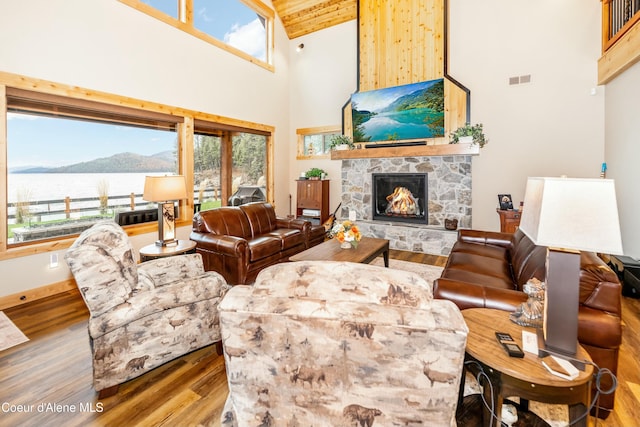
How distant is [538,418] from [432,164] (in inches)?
170

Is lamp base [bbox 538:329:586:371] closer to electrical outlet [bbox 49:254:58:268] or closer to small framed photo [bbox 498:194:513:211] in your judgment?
small framed photo [bbox 498:194:513:211]

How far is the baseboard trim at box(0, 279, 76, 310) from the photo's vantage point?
3.16m

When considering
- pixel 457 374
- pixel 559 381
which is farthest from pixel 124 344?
pixel 559 381

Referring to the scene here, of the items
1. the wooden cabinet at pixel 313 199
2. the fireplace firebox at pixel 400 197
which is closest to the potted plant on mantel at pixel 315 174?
the wooden cabinet at pixel 313 199

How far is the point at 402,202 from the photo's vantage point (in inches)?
225

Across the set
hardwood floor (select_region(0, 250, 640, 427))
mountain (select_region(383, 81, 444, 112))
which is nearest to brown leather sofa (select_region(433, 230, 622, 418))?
hardwood floor (select_region(0, 250, 640, 427))

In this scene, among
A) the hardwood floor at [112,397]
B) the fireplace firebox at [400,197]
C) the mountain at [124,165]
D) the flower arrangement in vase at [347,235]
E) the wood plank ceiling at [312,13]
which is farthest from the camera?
the wood plank ceiling at [312,13]

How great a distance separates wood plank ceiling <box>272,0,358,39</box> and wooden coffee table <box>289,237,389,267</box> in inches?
206

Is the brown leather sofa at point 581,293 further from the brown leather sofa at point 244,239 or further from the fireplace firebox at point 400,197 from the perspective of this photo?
the fireplace firebox at point 400,197

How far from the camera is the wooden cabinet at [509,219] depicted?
459cm

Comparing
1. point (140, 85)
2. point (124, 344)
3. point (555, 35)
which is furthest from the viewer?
point (555, 35)

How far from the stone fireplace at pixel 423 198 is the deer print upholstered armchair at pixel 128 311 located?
3.95 metres

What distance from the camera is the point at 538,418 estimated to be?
1.62 m

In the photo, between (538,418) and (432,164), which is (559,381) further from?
(432,164)
